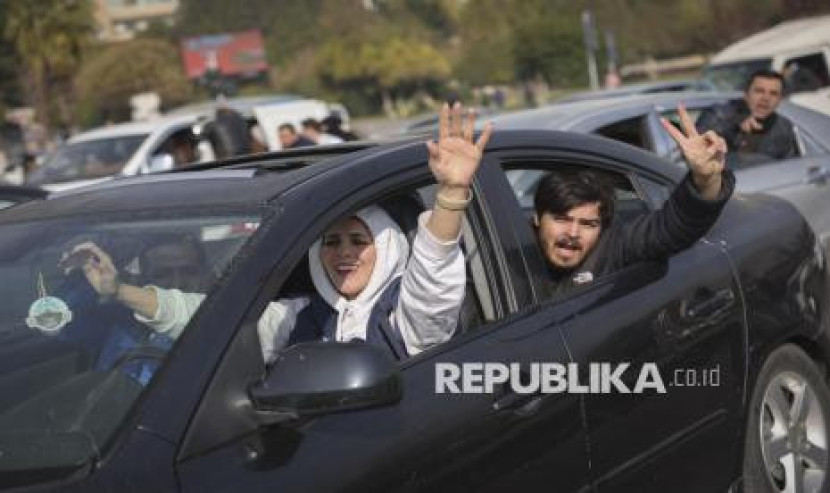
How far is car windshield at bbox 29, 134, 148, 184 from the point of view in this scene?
13.0 m

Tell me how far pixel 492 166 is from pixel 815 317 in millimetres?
1537

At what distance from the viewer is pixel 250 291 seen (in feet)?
8.35

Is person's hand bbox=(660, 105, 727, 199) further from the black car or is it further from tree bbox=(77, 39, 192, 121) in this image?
tree bbox=(77, 39, 192, 121)

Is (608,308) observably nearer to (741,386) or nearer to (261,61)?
(741,386)

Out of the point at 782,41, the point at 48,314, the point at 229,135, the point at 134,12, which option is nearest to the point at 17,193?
the point at 229,135

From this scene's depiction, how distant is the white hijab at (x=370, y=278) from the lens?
304cm

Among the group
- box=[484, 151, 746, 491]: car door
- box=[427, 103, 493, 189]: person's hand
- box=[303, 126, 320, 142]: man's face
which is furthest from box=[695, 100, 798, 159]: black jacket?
box=[427, 103, 493, 189]: person's hand

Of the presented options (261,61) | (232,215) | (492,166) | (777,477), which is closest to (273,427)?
(232,215)

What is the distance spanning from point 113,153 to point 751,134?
7984 millimetres

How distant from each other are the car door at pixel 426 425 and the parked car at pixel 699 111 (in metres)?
3.62

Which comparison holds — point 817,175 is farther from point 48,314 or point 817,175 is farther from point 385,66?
point 385,66

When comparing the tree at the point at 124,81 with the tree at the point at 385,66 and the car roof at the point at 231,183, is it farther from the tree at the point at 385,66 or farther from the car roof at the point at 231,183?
the car roof at the point at 231,183

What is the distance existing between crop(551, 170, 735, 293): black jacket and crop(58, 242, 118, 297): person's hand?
4.47 ft

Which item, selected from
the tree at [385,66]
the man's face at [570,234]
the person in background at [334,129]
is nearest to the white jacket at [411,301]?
the man's face at [570,234]
